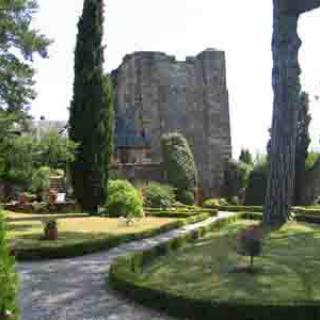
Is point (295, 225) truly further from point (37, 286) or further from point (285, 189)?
point (37, 286)

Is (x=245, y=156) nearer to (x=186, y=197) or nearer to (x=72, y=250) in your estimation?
(x=186, y=197)

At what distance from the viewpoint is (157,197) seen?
Answer: 2991 cm

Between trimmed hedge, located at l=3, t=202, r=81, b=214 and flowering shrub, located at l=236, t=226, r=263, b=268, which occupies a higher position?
trimmed hedge, located at l=3, t=202, r=81, b=214

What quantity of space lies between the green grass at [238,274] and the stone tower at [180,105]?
2401cm

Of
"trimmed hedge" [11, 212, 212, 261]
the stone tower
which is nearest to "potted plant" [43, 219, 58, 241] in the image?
"trimmed hedge" [11, 212, 212, 261]

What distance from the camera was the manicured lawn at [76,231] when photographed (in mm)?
14841

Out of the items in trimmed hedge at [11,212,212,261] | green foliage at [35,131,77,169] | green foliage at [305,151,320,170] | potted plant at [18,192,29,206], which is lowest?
trimmed hedge at [11,212,212,261]

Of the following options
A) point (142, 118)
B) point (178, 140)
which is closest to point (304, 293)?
point (178, 140)

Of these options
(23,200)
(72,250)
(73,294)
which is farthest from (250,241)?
(23,200)

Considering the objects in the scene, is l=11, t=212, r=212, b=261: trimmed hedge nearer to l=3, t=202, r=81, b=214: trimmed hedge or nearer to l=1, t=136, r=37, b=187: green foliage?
l=1, t=136, r=37, b=187: green foliage

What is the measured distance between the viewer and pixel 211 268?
1242 cm

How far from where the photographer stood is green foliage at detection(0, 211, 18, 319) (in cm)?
534

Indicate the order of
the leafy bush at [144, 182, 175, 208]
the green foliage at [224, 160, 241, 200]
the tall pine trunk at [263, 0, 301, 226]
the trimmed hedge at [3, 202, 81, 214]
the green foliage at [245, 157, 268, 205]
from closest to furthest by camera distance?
the tall pine trunk at [263, 0, 301, 226] → the trimmed hedge at [3, 202, 81, 214] → the leafy bush at [144, 182, 175, 208] → the green foliage at [245, 157, 268, 205] → the green foliage at [224, 160, 241, 200]

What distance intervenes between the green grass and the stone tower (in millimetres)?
24013
